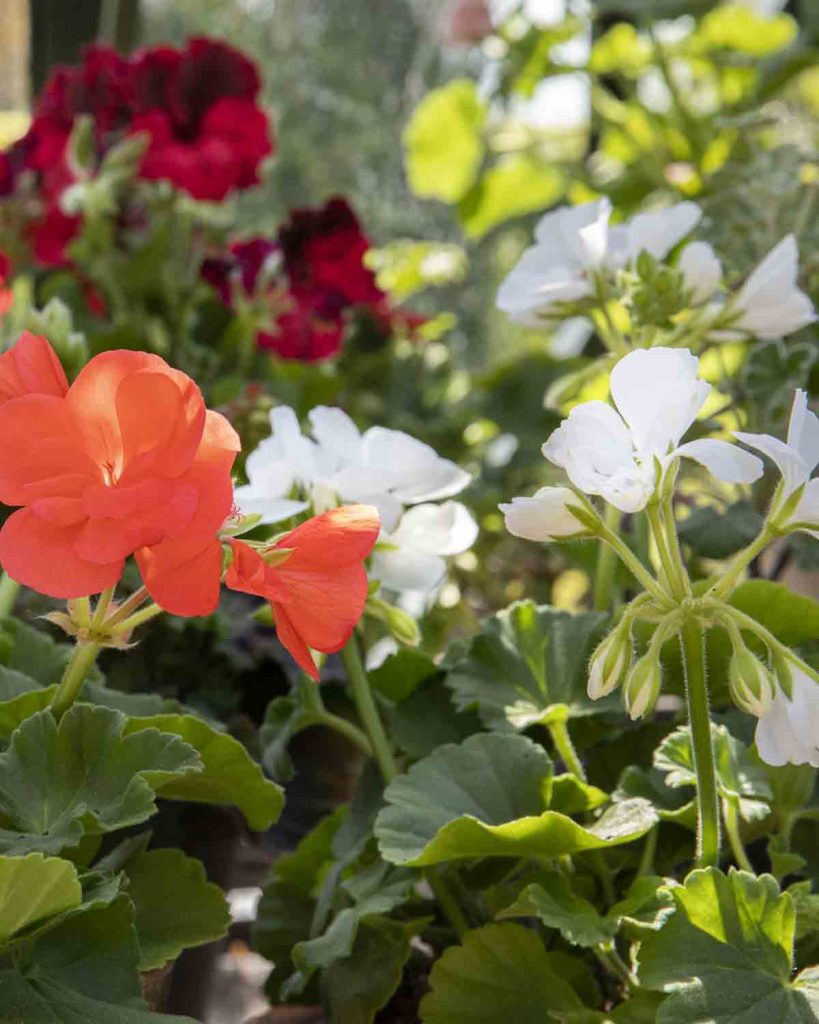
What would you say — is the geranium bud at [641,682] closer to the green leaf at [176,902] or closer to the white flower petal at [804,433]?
the white flower petal at [804,433]

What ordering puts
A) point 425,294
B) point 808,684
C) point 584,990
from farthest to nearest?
→ point 425,294
point 584,990
point 808,684

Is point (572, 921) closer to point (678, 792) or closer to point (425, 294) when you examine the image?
point (678, 792)

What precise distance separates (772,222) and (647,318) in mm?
278

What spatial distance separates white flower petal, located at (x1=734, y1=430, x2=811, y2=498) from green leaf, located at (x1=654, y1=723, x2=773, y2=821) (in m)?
0.11

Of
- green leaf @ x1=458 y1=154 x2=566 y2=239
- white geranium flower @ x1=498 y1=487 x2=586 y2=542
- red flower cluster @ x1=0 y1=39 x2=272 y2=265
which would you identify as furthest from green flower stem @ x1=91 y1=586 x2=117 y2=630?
green leaf @ x1=458 y1=154 x2=566 y2=239

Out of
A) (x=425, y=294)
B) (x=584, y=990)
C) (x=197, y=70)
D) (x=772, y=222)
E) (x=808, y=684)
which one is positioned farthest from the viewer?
(x=425, y=294)

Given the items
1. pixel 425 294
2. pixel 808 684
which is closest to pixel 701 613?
pixel 808 684

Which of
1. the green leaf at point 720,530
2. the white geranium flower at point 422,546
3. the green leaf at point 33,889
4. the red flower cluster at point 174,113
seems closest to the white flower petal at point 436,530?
the white geranium flower at point 422,546

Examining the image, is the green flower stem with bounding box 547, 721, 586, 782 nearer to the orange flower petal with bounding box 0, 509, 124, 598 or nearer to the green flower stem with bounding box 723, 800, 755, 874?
the green flower stem with bounding box 723, 800, 755, 874

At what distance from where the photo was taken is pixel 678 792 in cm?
51

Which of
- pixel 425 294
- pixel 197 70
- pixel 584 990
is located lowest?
pixel 425 294

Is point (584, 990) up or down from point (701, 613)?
down

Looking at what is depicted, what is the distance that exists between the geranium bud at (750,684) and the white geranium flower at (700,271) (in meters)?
0.22

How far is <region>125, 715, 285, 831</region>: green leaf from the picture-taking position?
0.47m
